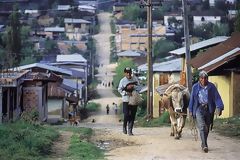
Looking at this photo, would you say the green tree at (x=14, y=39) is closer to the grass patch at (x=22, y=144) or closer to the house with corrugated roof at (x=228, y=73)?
the house with corrugated roof at (x=228, y=73)

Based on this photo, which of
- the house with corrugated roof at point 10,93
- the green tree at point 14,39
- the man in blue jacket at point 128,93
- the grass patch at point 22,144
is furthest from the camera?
the green tree at point 14,39

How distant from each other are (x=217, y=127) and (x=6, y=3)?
8810 centimetres

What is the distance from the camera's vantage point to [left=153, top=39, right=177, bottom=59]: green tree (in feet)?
234

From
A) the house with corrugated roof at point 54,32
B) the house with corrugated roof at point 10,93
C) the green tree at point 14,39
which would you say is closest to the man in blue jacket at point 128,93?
the house with corrugated roof at point 10,93

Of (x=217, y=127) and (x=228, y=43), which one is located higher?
(x=228, y=43)

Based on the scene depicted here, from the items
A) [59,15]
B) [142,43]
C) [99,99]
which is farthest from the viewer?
[59,15]

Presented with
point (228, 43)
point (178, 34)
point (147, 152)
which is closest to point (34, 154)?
point (147, 152)

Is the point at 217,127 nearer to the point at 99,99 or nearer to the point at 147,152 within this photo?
the point at 147,152

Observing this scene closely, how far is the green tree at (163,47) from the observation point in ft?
234

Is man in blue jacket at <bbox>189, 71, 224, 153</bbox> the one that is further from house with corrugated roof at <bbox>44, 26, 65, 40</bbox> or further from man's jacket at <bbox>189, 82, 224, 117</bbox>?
house with corrugated roof at <bbox>44, 26, 65, 40</bbox>

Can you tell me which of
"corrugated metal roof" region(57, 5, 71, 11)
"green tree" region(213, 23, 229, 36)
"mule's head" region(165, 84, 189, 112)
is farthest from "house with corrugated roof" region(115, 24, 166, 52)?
"mule's head" region(165, 84, 189, 112)

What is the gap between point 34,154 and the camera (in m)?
9.81

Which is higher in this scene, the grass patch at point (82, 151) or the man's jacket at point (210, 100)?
the man's jacket at point (210, 100)

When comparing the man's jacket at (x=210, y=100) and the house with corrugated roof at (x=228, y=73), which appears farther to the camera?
the house with corrugated roof at (x=228, y=73)
